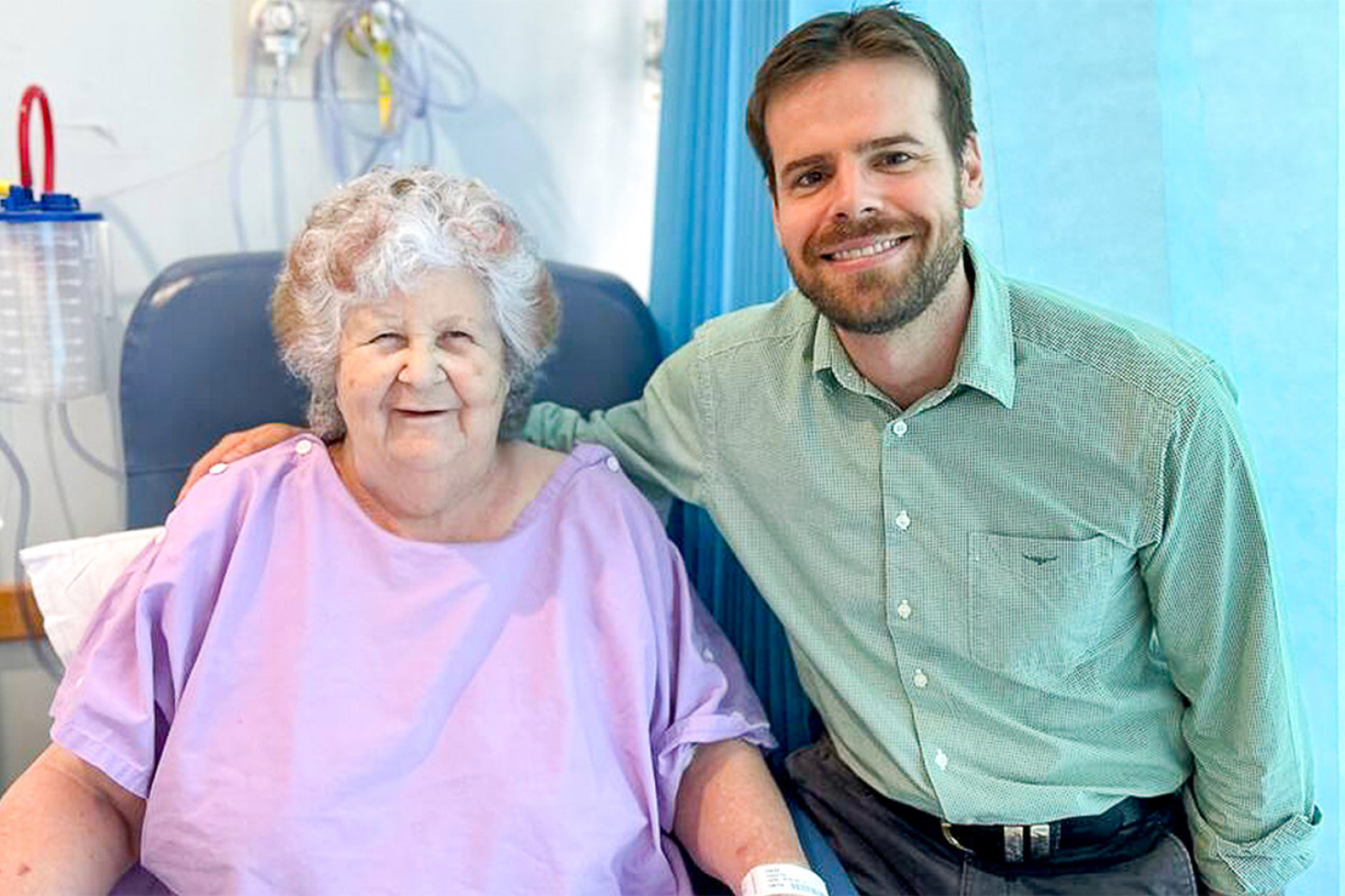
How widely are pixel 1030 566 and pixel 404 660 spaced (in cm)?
72

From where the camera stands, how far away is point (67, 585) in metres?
1.57

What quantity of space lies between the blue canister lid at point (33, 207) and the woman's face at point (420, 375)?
20.4 inches

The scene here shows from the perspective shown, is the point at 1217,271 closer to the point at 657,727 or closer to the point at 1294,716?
the point at 1294,716

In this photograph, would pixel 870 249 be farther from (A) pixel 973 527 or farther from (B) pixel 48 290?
(B) pixel 48 290

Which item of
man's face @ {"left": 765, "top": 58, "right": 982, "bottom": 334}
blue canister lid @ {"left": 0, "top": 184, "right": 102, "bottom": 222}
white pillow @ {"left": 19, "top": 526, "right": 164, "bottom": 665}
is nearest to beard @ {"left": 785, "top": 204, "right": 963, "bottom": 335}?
man's face @ {"left": 765, "top": 58, "right": 982, "bottom": 334}

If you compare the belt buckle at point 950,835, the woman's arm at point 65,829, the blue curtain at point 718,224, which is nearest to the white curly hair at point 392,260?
the blue curtain at point 718,224

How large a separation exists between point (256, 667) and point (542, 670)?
0.32 meters

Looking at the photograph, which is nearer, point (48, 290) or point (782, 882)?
point (782, 882)

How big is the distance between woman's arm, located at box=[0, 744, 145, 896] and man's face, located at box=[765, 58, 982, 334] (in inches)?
37.3

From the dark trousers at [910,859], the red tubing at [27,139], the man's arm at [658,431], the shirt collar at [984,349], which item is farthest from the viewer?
the red tubing at [27,139]

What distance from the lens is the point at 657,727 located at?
1501 mm

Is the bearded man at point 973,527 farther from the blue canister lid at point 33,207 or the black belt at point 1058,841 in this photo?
the blue canister lid at point 33,207

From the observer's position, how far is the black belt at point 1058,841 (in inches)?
58.1

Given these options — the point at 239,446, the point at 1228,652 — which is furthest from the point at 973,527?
the point at 239,446
